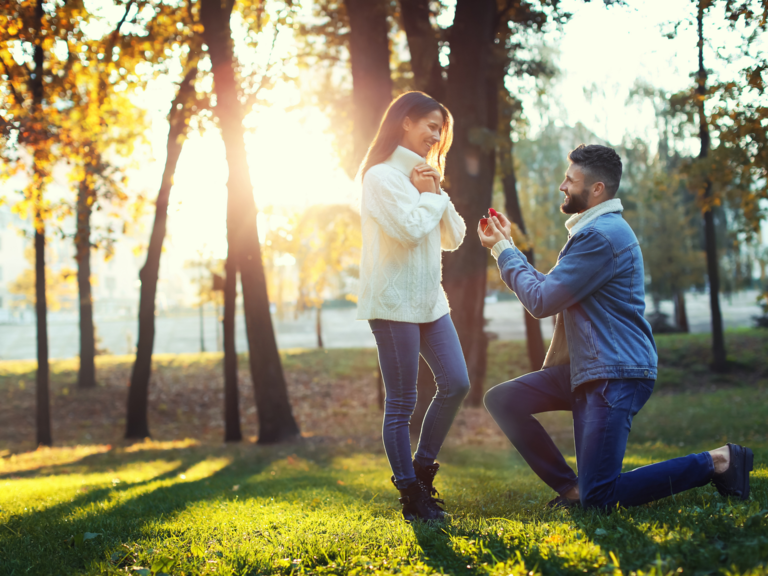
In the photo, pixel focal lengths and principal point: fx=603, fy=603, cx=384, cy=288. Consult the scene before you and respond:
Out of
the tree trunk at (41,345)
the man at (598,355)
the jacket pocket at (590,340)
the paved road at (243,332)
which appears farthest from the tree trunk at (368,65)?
the paved road at (243,332)

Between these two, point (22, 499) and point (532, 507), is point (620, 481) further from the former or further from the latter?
point (22, 499)

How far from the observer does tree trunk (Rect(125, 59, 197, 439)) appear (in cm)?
1266

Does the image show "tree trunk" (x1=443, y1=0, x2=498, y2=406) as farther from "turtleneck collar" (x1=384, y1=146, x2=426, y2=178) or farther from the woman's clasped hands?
"turtleneck collar" (x1=384, y1=146, x2=426, y2=178)

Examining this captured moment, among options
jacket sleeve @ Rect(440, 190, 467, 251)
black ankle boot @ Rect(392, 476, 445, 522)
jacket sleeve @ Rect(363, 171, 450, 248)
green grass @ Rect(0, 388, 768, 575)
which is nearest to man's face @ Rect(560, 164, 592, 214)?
jacket sleeve @ Rect(440, 190, 467, 251)

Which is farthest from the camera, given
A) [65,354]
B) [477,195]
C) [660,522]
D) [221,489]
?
[65,354]

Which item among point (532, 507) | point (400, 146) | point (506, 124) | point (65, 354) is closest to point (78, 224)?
point (506, 124)

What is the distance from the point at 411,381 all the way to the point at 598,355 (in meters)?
1.04

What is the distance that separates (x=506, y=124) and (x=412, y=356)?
34.8ft

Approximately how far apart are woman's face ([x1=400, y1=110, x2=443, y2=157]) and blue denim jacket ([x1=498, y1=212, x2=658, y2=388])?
0.94 metres

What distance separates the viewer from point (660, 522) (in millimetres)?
2930

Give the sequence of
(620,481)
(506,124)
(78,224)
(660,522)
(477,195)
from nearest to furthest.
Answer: (660,522) → (620,481) → (477,195) → (78,224) → (506,124)

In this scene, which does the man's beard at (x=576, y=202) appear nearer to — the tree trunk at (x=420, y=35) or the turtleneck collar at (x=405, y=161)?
the turtleneck collar at (x=405, y=161)

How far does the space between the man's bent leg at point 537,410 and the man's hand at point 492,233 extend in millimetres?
852

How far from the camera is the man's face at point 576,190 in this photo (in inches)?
139
